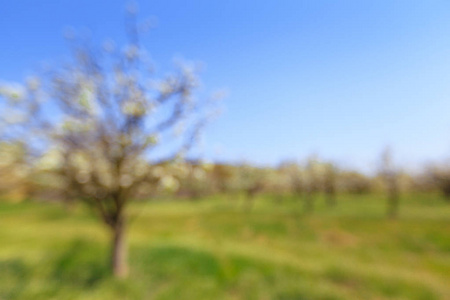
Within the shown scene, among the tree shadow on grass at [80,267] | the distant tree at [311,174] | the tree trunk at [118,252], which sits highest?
the distant tree at [311,174]

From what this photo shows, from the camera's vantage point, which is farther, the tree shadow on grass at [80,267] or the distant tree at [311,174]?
the distant tree at [311,174]

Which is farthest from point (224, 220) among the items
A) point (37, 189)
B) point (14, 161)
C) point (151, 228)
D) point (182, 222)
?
point (14, 161)

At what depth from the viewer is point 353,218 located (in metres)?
36.8

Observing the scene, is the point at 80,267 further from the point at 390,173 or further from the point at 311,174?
the point at 311,174

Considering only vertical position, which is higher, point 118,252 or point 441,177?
point 441,177

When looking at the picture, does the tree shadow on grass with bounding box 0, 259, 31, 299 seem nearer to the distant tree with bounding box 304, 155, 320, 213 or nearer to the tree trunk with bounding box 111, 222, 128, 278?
the tree trunk with bounding box 111, 222, 128, 278

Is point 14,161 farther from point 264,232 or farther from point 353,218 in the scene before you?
point 353,218

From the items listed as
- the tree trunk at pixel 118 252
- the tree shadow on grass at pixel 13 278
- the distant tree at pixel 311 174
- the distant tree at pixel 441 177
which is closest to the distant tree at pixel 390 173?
the distant tree at pixel 311 174

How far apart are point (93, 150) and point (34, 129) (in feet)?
5.88

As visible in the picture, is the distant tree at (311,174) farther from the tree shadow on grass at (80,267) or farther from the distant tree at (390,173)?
the tree shadow on grass at (80,267)

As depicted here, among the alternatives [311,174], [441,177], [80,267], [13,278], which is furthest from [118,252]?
[441,177]

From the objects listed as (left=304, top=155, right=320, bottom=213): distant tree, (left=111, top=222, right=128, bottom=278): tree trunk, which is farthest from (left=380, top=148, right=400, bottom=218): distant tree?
(left=111, top=222, right=128, bottom=278): tree trunk

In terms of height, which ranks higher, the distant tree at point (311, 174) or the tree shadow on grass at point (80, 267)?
the distant tree at point (311, 174)

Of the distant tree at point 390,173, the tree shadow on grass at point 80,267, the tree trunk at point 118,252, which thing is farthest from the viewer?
the distant tree at point 390,173
